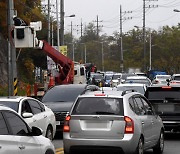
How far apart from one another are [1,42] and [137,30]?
53.6 m

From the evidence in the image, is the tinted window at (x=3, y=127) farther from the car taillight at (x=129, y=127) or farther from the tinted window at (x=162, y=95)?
the tinted window at (x=162, y=95)

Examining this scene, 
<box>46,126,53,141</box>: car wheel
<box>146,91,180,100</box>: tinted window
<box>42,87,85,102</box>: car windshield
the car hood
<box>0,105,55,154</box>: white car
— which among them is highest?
<box>0,105,55,154</box>: white car

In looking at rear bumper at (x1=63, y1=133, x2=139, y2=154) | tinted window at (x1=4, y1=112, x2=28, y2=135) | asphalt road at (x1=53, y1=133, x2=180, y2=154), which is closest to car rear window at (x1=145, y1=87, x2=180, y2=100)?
asphalt road at (x1=53, y1=133, x2=180, y2=154)

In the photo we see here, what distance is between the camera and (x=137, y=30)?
111 meters

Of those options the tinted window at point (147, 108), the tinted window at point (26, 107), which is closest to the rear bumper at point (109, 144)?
the tinted window at point (147, 108)

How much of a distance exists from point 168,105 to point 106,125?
20.5ft

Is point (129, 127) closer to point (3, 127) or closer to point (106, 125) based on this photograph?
point (106, 125)

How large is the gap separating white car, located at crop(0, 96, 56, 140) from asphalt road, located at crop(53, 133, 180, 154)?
2.16 feet

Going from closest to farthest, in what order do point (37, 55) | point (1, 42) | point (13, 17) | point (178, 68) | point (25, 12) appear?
point (13, 17), point (25, 12), point (1, 42), point (37, 55), point (178, 68)

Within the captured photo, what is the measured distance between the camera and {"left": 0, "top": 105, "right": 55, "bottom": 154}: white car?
853 centimetres

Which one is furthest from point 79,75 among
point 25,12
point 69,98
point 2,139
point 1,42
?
point 2,139

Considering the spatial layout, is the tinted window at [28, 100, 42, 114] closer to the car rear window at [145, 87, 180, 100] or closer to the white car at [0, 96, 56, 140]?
the white car at [0, 96, 56, 140]

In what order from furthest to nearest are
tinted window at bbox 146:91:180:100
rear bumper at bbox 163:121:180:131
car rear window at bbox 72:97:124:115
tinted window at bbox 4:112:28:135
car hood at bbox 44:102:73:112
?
car hood at bbox 44:102:73:112 < tinted window at bbox 146:91:180:100 < rear bumper at bbox 163:121:180:131 < car rear window at bbox 72:97:124:115 < tinted window at bbox 4:112:28:135

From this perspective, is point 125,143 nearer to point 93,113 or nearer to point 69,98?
point 93,113
